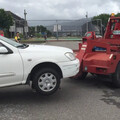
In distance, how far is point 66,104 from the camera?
15.5 ft

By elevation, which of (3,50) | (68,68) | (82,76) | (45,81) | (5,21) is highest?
(5,21)

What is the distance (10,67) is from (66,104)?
149 centimetres

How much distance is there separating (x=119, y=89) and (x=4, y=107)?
10.6 feet

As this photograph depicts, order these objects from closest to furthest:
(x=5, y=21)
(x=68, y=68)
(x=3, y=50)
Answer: (x=3, y=50), (x=68, y=68), (x=5, y=21)

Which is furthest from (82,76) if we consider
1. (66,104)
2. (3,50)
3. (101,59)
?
(3,50)

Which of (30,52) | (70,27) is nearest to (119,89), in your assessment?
(30,52)

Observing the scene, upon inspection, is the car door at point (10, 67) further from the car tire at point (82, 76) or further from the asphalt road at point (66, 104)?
the car tire at point (82, 76)

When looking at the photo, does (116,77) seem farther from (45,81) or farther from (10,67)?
(10,67)

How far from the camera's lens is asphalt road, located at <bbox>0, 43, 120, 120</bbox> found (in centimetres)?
407

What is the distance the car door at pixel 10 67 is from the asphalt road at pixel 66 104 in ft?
1.91

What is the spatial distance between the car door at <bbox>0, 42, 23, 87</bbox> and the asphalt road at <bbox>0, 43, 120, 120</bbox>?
0.58m

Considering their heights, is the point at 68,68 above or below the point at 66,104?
above

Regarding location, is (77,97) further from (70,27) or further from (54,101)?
(70,27)

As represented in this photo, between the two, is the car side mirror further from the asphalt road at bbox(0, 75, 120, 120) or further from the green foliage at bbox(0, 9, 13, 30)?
the green foliage at bbox(0, 9, 13, 30)
